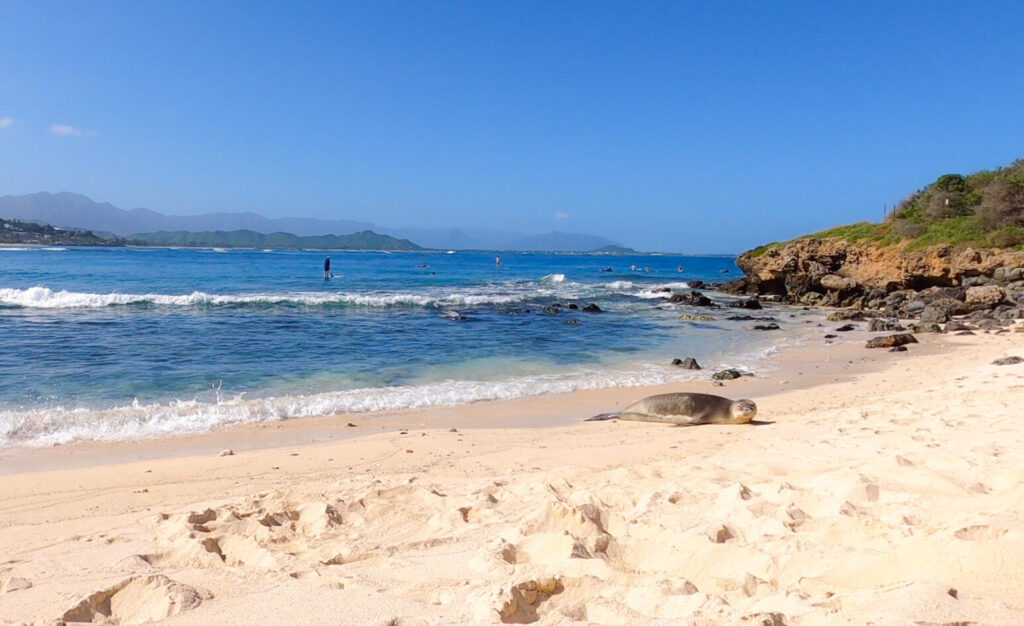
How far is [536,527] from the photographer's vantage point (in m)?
3.83

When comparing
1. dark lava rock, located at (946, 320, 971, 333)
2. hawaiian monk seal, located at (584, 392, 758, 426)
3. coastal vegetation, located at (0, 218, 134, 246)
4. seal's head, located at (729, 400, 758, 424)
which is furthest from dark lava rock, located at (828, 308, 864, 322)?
coastal vegetation, located at (0, 218, 134, 246)

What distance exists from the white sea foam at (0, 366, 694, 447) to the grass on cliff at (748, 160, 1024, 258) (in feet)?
69.7

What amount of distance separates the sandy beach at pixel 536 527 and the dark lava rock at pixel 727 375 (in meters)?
4.24

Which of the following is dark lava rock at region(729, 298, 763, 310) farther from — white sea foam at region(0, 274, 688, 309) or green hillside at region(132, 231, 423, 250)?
green hillside at region(132, 231, 423, 250)

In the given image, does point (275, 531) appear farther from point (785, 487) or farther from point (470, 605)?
point (785, 487)

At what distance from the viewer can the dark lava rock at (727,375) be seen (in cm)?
1180

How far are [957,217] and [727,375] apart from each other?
24.1 meters

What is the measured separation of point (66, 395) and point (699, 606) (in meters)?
10.1

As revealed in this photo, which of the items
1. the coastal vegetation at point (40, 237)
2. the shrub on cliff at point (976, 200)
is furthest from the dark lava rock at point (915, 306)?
the coastal vegetation at point (40, 237)

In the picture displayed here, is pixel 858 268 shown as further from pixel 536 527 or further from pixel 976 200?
pixel 536 527

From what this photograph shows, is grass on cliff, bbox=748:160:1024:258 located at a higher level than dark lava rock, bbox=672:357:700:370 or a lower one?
higher

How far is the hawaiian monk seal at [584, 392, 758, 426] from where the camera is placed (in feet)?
27.2

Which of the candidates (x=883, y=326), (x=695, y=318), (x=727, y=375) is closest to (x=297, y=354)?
(x=727, y=375)

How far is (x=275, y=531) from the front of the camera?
4.08 meters
